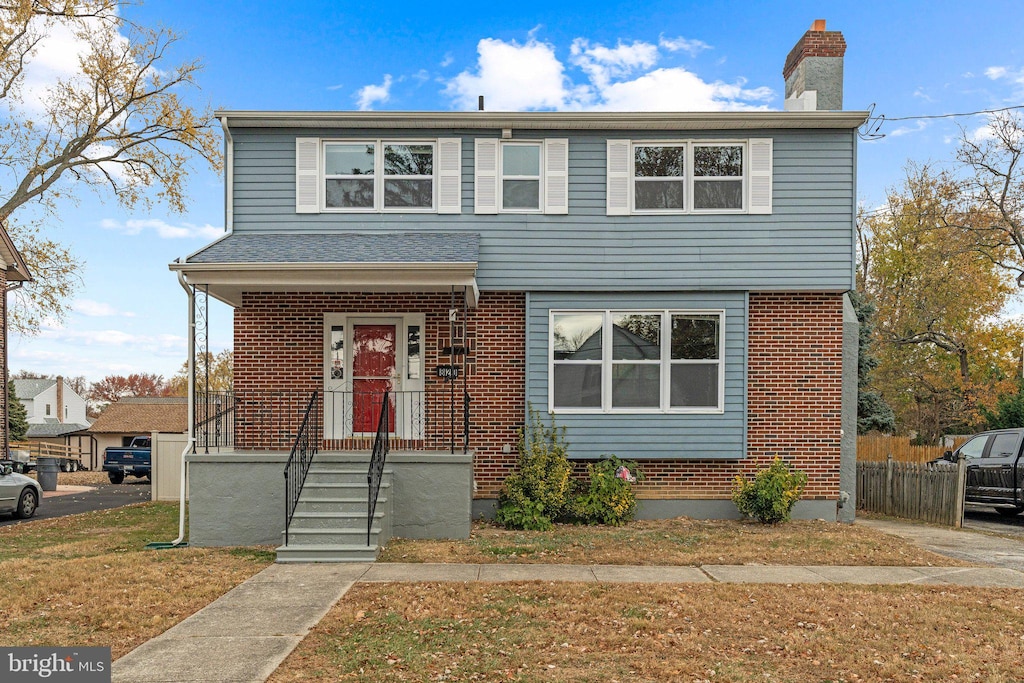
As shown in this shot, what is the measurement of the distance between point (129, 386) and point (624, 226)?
235 ft

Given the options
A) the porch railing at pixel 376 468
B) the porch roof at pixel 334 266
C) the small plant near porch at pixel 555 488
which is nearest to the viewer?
the porch railing at pixel 376 468

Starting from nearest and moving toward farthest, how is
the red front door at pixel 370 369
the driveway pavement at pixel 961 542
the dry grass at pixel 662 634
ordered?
the dry grass at pixel 662 634 → the driveway pavement at pixel 961 542 → the red front door at pixel 370 369

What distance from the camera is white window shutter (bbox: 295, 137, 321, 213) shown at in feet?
40.1

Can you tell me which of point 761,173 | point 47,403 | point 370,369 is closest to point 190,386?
point 370,369

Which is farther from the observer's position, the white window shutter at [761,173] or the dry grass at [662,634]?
the white window shutter at [761,173]

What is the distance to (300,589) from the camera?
756 centimetres

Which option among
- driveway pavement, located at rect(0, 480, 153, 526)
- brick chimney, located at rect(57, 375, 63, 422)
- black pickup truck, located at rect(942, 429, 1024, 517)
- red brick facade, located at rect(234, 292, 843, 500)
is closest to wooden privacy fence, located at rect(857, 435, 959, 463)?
black pickup truck, located at rect(942, 429, 1024, 517)

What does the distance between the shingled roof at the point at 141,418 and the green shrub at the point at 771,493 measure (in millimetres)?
37535

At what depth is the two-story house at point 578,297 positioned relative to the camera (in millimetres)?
11945

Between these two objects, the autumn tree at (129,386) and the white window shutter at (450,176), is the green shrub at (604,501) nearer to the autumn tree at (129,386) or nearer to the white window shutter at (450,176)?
the white window shutter at (450,176)

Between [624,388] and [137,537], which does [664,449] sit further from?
[137,537]

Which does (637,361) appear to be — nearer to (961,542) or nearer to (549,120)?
(549,120)

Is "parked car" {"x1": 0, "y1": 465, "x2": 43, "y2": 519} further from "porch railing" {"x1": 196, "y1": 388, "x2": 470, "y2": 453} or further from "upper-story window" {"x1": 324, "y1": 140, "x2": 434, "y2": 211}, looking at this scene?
"upper-story window" {"x1": 324, "y1": 140, "x2": 434, "y2": 211}

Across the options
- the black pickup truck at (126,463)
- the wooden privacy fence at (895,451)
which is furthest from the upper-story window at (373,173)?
the black pickup truck at (126,463)
